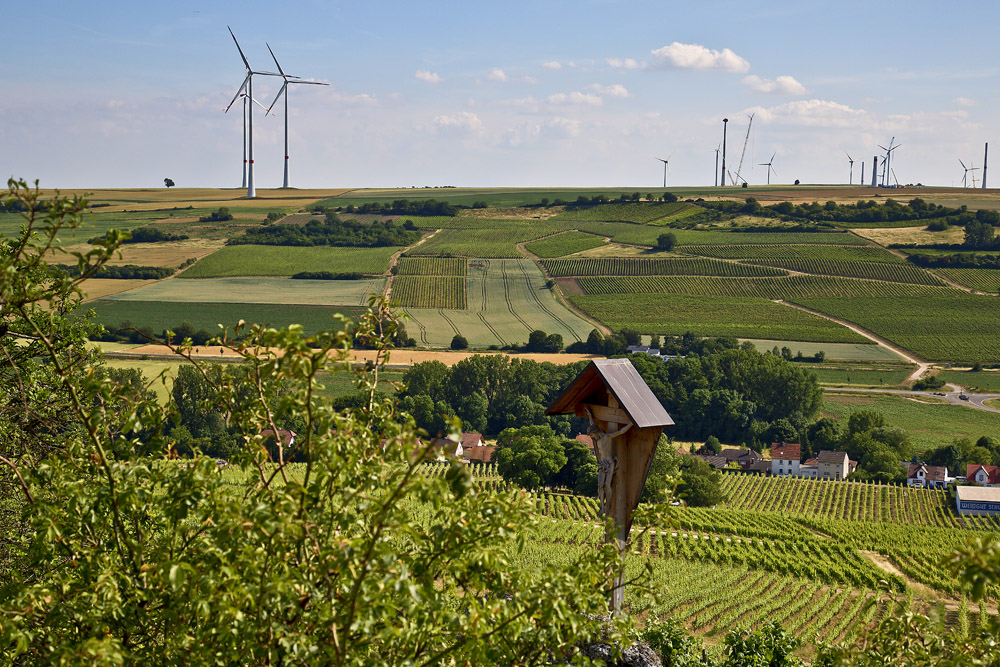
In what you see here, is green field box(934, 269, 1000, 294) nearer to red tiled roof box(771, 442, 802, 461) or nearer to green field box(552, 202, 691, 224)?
green field box(552, 202, 691, 224)

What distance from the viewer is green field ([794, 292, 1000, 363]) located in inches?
4204

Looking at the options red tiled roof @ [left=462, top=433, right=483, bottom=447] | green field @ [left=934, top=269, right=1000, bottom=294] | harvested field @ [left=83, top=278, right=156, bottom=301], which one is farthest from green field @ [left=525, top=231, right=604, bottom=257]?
red tiled roof @ [left=462, top=433, right=483, bottom=447]

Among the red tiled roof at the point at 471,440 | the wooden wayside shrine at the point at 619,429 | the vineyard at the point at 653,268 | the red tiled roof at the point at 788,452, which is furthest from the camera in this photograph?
the vineyard at the point at 653,268

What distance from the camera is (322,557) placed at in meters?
5.62

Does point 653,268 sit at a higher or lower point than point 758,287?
higher

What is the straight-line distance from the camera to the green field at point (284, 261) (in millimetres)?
133875

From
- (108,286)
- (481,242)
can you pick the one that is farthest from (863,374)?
(108,286)

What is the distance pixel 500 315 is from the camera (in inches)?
4673

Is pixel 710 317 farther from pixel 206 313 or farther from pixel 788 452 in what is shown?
pixel 206 313

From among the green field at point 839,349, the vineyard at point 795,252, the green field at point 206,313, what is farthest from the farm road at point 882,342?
the green field at point 206,313

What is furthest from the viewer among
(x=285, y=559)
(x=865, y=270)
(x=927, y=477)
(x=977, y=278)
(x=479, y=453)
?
(x=865, y=270)

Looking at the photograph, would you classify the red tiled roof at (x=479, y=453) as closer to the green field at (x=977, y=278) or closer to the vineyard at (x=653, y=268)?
the vineyard at (x=653, y=268)

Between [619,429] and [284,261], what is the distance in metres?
136

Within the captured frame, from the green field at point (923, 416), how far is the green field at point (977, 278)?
1596 inches
